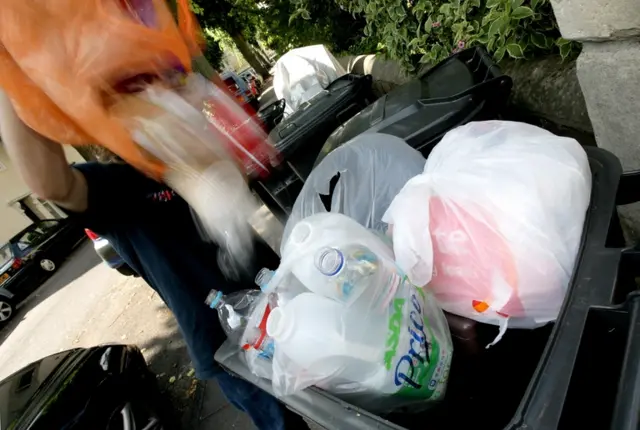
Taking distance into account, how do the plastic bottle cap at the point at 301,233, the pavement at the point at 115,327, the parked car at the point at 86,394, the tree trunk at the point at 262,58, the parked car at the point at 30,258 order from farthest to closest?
the tree trunk at the point at 262,58, the parked car at the point at 30,258, the pavement at the point at 115,327, the parked car at the point at 86,394, the plastic bottle cap at the point at 301,233

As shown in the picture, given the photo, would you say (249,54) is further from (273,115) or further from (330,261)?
(330,261)

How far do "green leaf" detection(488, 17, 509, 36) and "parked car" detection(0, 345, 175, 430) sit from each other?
10.1 feet

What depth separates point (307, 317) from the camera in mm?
893

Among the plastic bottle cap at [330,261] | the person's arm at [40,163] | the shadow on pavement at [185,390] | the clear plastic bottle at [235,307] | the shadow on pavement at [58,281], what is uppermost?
the person's arm at [40,163]

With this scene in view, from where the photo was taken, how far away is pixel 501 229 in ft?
2.63

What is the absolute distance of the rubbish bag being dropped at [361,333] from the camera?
847 millimetres

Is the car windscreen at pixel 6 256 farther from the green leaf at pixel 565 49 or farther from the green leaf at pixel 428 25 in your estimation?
the green leaf at pixel 565 49

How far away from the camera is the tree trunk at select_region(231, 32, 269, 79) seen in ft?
32.1

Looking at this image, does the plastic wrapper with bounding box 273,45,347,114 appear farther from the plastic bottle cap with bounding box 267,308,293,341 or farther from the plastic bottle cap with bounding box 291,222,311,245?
the plastic bottle cap with bounding box 267,308,293,341

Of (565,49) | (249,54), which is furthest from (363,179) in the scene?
(249,54)

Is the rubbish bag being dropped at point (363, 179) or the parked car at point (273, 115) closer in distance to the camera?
the rubbish bag being dropped at point (363, 179)

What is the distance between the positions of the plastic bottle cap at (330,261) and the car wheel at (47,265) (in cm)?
1121

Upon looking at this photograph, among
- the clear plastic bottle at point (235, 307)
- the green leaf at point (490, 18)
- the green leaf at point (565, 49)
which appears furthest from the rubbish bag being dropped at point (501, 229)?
the green leaf at point (490, 18)

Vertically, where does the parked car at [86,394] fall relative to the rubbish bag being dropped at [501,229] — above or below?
below
